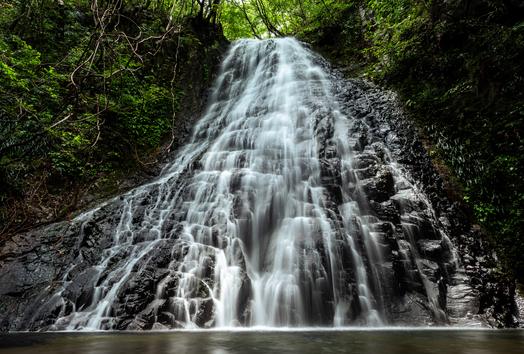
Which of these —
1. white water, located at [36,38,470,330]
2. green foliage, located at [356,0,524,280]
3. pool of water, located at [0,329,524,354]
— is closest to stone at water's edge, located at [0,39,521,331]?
white water, located at [36,38,470,330]

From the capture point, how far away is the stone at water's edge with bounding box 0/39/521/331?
4668 millimetres

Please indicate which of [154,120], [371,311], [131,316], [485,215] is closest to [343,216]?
[371,311]

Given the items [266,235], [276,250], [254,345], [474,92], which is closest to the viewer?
[254,345]

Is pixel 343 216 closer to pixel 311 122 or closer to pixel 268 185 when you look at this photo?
pixel 268 185

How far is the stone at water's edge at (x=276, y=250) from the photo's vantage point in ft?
15.3

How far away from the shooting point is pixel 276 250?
577 cm

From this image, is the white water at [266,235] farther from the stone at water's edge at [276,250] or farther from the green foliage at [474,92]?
the green foliage at [474,92]

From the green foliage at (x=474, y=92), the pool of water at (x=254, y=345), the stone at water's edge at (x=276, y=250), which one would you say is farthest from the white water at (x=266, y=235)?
the green foliage at (x=474, y=92)

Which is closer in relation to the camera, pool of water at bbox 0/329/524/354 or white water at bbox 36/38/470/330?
pool of water at bbox 0/329/524/354

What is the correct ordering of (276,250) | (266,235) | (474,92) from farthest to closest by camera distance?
(474,92) → (266,235) → (276,250)

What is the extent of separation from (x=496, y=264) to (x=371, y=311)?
2.98m

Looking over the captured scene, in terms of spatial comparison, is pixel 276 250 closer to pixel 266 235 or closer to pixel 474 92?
pixel 266 235

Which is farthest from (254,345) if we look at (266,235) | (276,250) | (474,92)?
(474,92)

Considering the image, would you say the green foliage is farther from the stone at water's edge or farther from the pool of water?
the pool of water
